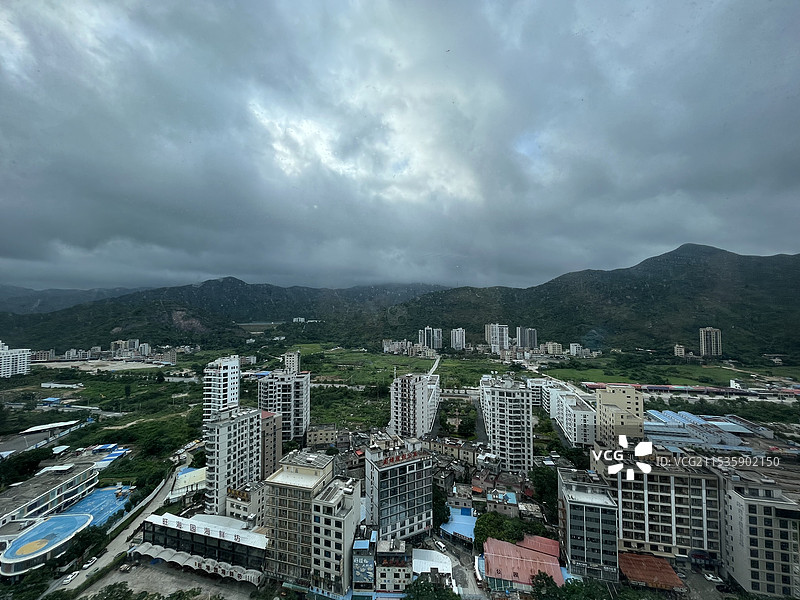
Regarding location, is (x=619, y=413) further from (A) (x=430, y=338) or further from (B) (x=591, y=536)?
(A) (x=430, y=338)

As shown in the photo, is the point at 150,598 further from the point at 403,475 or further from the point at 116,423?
the point at 116,423

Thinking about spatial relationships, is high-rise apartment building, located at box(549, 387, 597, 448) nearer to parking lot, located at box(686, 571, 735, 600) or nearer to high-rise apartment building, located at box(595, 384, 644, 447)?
high-rise apartment building, located at box(595, 384, 644, 447)

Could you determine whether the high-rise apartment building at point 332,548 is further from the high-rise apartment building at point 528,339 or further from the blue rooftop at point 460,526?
the high-rise apartment building at point 528,339

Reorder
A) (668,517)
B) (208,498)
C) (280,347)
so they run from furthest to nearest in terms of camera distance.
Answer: (280,347), (208,498), (668,517)

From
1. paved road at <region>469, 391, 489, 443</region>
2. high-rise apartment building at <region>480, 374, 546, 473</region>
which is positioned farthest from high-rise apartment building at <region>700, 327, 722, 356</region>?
high-rise apartment building at <region>480, 374, 546, 473</region>

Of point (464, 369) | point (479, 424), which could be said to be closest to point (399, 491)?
point (479, 424)

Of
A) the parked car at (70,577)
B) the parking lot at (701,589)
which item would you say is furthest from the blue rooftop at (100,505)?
the parking lot at (701,589)

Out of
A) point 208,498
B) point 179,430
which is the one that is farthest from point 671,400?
point 179,430
